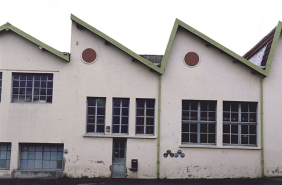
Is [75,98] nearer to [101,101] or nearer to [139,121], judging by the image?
[101,101]

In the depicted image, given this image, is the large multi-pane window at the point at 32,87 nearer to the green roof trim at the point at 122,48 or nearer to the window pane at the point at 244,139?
the green roof trim at the point at 122,48

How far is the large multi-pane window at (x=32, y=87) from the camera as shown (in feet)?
40.5

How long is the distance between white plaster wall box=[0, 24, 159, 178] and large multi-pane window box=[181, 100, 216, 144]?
154 cm

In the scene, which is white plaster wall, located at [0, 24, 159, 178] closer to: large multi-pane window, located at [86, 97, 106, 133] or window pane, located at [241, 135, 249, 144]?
large multi-pane window, located at [86, 97, 106, 133]

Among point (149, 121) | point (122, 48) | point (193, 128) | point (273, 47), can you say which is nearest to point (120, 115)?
point (149, 121)

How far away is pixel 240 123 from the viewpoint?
491 inches

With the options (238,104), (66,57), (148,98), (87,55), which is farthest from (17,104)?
(238,104)

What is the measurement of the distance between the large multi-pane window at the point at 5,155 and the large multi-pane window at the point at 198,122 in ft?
25.3

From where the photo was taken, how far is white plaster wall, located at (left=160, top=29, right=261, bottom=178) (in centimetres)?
1205

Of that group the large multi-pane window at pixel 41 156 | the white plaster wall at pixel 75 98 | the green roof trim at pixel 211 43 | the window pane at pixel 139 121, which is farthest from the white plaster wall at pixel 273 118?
the large multi-pane window at pixel 41 156

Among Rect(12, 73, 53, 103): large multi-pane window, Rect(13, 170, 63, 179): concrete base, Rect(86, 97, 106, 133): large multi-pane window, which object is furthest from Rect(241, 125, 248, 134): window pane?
Rect(12, 73, 53, 103): large multi-pane window

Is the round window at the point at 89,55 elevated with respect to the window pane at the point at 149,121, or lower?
elevated

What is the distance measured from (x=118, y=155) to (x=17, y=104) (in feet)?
16.2
